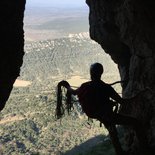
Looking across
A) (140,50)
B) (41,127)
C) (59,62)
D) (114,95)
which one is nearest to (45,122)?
(41,127)

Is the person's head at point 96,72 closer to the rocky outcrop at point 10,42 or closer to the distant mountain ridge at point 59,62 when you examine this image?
the rocky outcrop at point 10,42

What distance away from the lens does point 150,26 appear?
11359 millimetres

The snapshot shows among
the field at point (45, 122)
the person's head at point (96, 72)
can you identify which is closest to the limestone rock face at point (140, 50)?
the person's head at point (96, 72)

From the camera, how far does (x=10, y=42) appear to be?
53.7 feet

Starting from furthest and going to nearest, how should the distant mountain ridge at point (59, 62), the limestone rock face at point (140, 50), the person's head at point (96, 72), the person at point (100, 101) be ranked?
the distant mountain ridge at point (59, 62), the limestone rock face at point (140, 50), the person's head at point (96, 72), the person at point (100, 101)

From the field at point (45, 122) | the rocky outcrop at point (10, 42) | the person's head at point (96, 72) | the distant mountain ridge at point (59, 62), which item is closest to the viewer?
the person's head at point (96, 72)

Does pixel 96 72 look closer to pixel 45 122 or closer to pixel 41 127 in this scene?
pixel 41 127

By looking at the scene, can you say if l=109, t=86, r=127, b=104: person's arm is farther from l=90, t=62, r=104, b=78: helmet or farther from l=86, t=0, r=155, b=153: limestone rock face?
l=86, t=0, r=155, b=153: limestone rock face

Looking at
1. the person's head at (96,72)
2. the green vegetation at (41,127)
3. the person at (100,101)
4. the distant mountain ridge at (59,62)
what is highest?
the person's head at (96,72)

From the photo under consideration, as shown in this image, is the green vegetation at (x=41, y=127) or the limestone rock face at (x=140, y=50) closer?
the limestone rock face at (x=140, y=50)

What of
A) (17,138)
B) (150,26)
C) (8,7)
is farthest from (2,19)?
(17,138)

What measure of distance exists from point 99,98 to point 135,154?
2.53 metres

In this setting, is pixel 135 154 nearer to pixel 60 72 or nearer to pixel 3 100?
pixel 3 100

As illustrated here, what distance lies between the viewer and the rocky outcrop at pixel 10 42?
15859 millimetres
